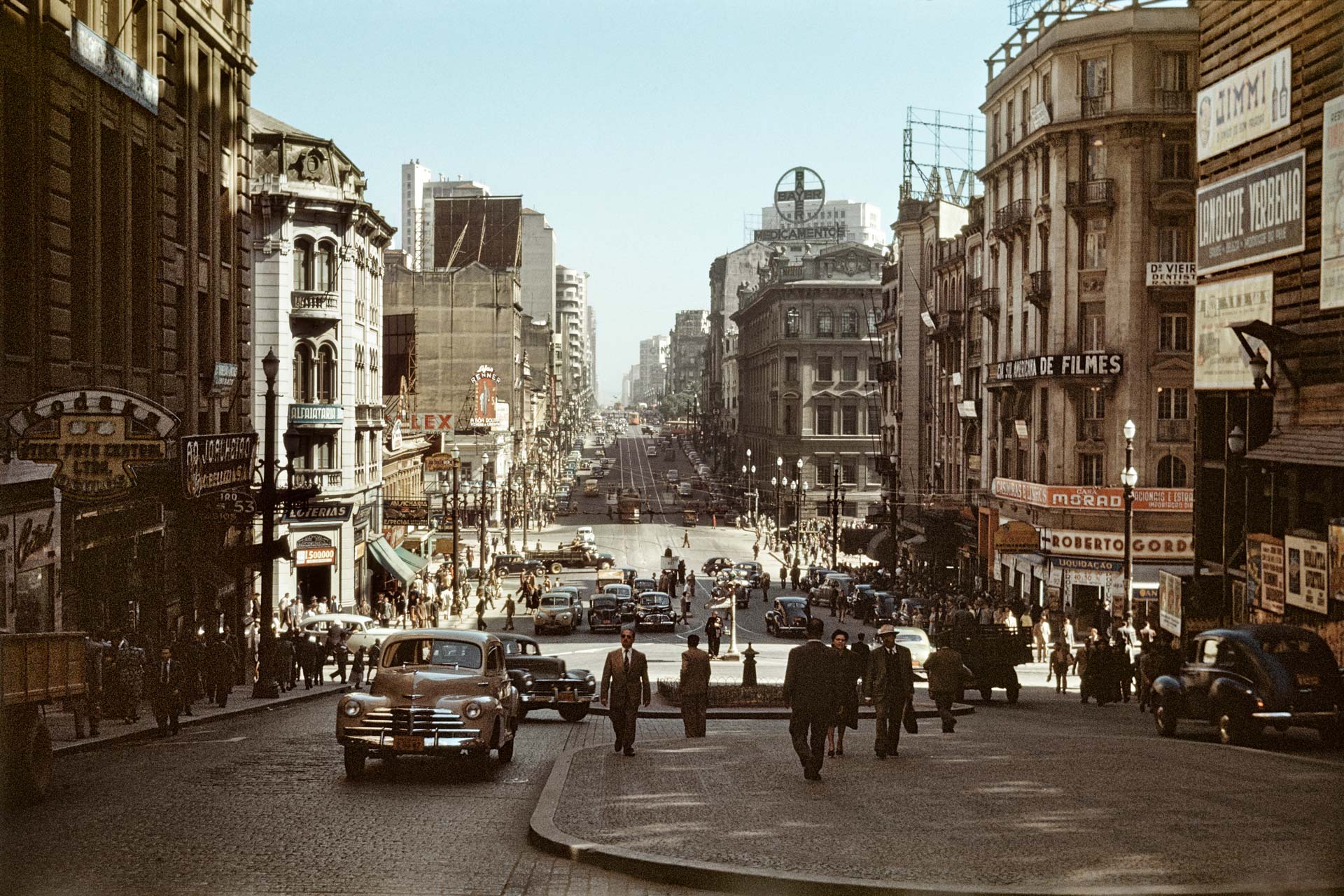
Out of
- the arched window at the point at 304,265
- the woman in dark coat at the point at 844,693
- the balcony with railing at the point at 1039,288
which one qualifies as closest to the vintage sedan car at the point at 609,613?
the arched window at the point at 304,265

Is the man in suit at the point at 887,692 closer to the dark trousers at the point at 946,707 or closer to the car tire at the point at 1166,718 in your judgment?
the dark trousers at the point at 946,707

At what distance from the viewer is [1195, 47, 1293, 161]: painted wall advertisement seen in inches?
1110

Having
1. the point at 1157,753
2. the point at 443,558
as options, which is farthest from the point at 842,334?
the point at 1157,753

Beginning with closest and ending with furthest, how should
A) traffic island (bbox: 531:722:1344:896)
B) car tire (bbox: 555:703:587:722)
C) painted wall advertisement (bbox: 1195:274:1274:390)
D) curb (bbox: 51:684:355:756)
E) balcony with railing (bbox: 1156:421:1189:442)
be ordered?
1. traffic island (bbox: 531:722:1344:896)
2. curb (bbox: 51:684:355:756)
3. car tire (bbox: 555:703:587:722)
4. painted wall advertisement (bbox: 1195:274:1274:390)
5. balcony with railing (bbox: 1156:421:1189:442)

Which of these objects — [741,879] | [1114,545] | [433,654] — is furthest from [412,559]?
[741,879]

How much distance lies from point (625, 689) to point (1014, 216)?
45702mm

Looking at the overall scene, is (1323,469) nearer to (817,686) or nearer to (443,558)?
(817,686)

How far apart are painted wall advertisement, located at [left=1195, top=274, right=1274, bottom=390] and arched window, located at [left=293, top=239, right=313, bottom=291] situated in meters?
→ 34.6

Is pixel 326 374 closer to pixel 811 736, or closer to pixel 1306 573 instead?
pixel 1306 573

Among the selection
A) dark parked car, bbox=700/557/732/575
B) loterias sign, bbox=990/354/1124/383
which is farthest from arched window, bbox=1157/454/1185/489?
dark parked car, bbox=700/557/732/575

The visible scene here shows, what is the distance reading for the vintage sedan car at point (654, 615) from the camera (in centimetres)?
5422

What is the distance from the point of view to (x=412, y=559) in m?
65.1

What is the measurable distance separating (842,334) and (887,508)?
142 ft

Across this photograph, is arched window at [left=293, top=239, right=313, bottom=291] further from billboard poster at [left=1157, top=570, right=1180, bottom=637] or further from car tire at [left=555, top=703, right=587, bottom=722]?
billboard poster at [left=1157, top=570, right=1180, bottom=637]
